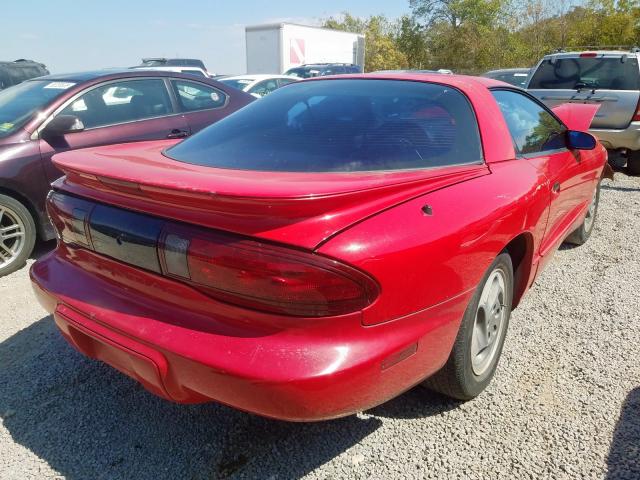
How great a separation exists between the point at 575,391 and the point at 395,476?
1.06m

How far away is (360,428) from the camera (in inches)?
85.1

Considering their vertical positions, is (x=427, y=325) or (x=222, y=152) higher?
(x=222, y=152)

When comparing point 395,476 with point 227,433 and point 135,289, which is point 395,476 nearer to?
point 227,433

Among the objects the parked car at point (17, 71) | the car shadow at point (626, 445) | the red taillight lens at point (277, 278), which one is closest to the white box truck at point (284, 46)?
the parked car at point (17, 71)

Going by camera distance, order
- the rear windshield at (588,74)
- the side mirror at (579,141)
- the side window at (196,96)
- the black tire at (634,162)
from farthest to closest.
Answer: the black tire at (634,162) < the rear windshield at (588,74) < the side window at (196,96) < the side mirror at (579,141)

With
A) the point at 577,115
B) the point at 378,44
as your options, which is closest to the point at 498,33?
the point at 378,44

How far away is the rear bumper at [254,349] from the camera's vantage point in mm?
1519

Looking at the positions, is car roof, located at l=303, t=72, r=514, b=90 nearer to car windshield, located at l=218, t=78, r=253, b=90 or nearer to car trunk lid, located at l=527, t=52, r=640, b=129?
car trunk lid, located at l=527, t=52, r=640, b=129

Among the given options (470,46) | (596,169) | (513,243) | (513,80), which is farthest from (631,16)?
(513,243)

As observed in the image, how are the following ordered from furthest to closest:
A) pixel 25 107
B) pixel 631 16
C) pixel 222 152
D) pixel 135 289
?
pixel 631 16, pixel 25 107, pixel 222 152, pixel 135 289

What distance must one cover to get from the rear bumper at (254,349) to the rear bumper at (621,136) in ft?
19.2

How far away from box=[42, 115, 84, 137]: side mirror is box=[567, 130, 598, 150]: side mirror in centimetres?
369

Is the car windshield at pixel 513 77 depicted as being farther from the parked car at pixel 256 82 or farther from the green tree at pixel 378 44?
the green tree at pixel 378 44

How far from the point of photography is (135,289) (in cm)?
186
